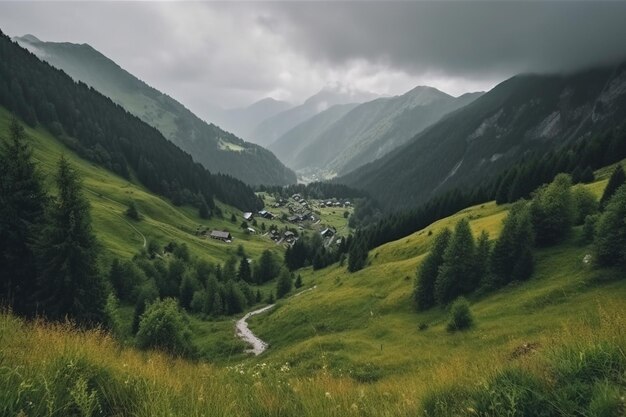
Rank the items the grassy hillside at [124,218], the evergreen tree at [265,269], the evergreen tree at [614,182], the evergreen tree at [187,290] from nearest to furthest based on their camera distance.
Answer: the evergreen tree at [614,182] < the evergreen tree at [187,290] < the grassy hillside at [124,218] < the evergreen tree at [265,269]

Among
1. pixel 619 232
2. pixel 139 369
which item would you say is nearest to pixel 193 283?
pixel 619 232

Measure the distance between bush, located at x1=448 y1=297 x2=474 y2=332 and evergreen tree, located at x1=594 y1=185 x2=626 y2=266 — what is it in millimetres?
15281

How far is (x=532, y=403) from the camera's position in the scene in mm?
5461

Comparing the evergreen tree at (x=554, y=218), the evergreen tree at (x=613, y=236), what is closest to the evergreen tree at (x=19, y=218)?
the evergreen tree at (x=613, y=236)

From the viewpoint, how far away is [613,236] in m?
41.8

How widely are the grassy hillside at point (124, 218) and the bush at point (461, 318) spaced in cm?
9748

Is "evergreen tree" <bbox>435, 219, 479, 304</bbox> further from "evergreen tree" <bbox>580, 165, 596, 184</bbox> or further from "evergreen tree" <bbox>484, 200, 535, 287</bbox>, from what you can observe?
"evergreen tree" <bbox>580, 165, 596, 184</bbox>

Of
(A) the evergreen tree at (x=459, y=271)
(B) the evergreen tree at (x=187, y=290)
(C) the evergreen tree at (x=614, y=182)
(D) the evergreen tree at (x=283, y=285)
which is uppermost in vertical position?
(C) the evergreen tree at (x=614, y=182)

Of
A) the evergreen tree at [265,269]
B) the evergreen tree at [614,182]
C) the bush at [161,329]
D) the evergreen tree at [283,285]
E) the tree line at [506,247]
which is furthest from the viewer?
the evergreen tree at [265,269]

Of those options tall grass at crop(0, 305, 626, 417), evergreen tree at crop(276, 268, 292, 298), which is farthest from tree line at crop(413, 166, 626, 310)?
evergreen tree at crop(276, 268, 292, 298)

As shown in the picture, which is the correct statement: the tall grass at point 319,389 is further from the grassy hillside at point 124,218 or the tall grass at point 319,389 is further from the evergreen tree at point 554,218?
the grassy hillside at point 124,218

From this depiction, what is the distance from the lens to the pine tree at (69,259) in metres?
33.3

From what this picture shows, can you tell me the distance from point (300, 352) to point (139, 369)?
40.2m

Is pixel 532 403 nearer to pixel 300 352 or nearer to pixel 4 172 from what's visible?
pixel 4 172
